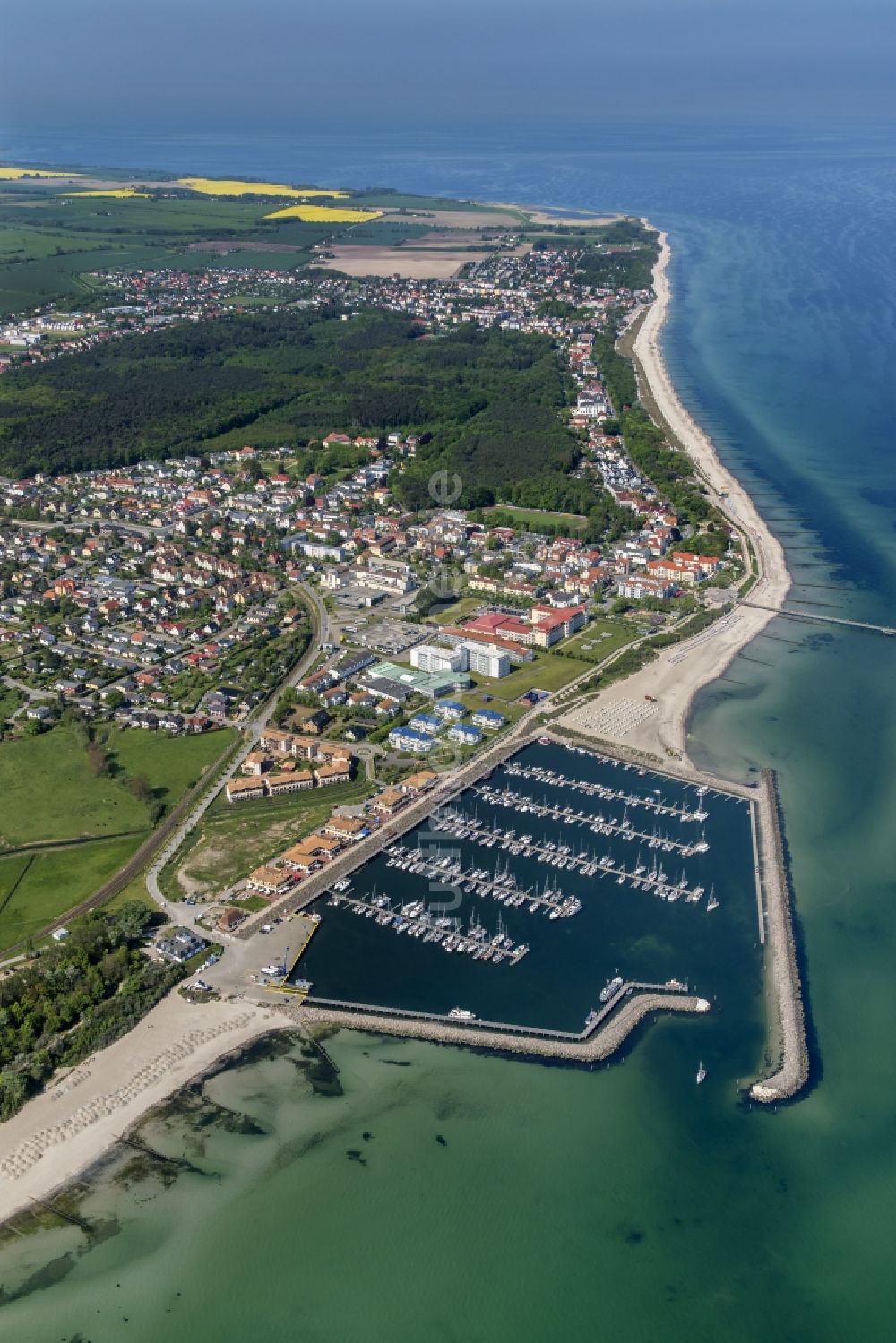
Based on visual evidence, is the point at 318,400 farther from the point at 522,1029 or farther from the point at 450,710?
the point at 522,1029

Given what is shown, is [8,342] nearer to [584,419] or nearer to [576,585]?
[584,419]

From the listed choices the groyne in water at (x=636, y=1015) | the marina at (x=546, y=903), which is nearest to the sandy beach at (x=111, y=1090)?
the groyne in water at (x=636, y=1015)

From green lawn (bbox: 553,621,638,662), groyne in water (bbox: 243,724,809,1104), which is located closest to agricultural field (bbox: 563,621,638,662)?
green lawn (bbox: 553,621,638,662)

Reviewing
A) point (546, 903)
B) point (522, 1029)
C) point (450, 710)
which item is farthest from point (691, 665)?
point (522, 1029)

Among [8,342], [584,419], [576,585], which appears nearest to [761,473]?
[584,419]

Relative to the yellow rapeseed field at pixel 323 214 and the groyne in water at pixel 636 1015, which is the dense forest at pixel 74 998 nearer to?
the groyne in water at pixel 636 1015

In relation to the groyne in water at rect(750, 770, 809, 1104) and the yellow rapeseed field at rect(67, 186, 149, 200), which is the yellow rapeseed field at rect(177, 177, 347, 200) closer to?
the yellow rapeseed field at rect(67, 186, 149, 200)
